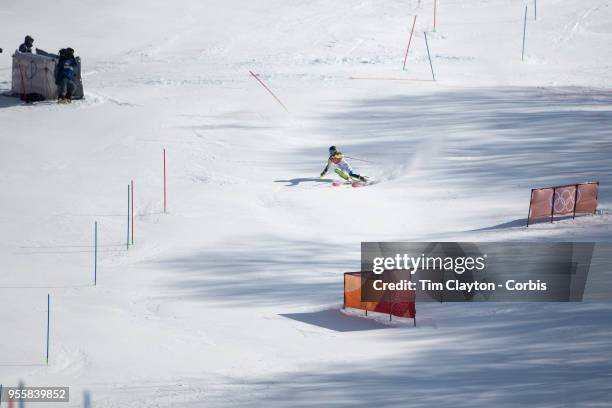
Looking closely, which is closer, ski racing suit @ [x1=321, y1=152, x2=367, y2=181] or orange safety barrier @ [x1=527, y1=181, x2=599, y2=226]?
orange safety barrier @ [x1=527, y1=181, x2=599, y2=226]

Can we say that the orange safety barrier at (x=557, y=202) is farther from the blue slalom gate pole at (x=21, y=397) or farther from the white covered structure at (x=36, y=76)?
the white covered structure at (x=36, y=76)

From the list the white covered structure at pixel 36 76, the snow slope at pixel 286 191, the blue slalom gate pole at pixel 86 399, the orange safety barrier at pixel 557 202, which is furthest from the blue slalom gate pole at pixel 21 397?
the white covered structure at pixel 36 76

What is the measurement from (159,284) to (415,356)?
16.5ft

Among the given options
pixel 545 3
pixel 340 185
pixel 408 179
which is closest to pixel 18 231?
pixel 340 185

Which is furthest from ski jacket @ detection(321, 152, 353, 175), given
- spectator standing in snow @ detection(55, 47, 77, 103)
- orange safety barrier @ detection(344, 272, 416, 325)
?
spectator standing in snow @ detection(55, 47, 77, 103)

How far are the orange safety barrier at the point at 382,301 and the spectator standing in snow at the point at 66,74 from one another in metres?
15.3

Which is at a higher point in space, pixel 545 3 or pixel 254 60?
pixel 545 3

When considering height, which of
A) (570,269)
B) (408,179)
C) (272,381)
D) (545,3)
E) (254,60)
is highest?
(545,3)

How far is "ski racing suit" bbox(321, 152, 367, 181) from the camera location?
21891mm

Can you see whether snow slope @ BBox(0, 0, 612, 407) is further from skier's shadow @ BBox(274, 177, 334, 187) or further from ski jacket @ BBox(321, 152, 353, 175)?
ski jacket @ BBox(321, 152, 353, 175)

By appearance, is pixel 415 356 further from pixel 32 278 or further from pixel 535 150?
pixel 535 150

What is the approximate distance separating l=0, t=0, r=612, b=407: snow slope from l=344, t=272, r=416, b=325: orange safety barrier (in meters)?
0.23

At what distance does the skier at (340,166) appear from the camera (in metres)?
21.9

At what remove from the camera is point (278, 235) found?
18.7 metres
